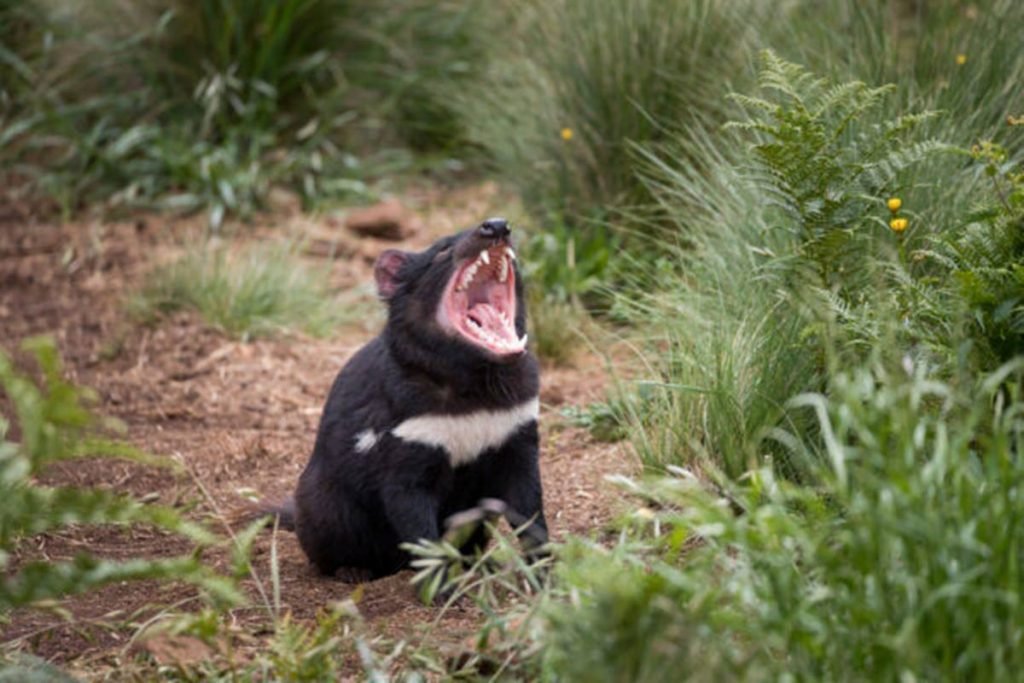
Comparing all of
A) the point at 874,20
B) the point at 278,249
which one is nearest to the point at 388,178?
the point at 278,249

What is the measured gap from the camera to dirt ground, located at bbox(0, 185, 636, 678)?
3.53 m

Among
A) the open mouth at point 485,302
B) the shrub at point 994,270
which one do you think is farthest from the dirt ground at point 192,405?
the shrub at point 994,270

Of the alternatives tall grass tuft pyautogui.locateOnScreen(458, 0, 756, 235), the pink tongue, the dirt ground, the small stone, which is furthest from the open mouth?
the small stone

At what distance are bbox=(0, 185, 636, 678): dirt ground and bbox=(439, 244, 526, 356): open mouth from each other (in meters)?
0.55

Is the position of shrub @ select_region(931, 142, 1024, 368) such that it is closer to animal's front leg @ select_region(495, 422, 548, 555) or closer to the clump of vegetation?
animal's front leg @ select_region(495, 422, 548, 555)

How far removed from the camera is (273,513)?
4.24 metres

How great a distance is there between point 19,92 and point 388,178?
199cm

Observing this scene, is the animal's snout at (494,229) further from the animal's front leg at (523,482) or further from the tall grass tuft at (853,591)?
the tall grass tuft at (853,591)

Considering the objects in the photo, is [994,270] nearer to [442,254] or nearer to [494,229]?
[494,229]

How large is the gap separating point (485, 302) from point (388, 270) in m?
0.27

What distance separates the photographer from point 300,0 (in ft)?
24.9

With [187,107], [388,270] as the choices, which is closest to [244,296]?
[187,107]

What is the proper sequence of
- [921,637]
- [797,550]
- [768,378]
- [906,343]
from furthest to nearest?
[768,378] → [906,343] → [797,550] → [921,637]

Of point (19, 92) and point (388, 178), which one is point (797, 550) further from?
point (19, 92)
